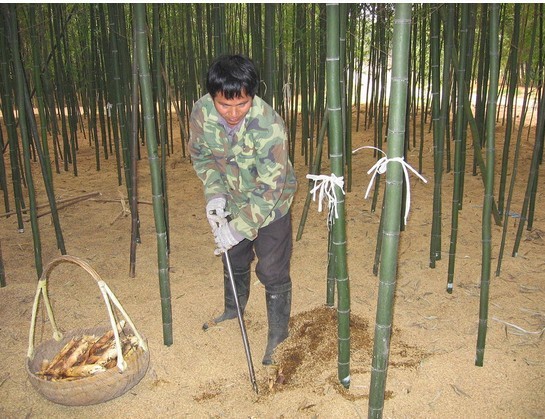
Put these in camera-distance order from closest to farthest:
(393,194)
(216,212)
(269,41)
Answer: (393,194), (216,212), (269,41)

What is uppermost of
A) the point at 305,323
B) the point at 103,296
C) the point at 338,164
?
the point at 338,164

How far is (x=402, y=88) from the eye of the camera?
2.99 feet

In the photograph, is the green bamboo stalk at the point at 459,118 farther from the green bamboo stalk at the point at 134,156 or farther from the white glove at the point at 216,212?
the green bamboo stalk at the point at 134,156

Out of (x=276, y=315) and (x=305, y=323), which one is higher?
(x=276, y=315)

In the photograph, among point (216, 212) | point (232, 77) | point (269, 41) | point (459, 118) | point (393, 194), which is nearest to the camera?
point (393, 194)

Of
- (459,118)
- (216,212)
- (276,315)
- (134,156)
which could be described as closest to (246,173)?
(216,212)

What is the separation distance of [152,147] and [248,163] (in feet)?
1.00

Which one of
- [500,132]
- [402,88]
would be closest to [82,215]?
[402,88]

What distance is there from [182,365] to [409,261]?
1337 mm

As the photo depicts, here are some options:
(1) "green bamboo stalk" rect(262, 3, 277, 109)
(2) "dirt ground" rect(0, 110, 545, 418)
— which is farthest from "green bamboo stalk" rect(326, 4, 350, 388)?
(1) "green bamboo stalk" rect(262, 3, 277, 109)

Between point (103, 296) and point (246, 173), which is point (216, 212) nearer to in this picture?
point (246, 173)

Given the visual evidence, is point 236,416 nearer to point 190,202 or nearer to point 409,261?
point 409,261

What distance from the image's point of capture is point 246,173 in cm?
158

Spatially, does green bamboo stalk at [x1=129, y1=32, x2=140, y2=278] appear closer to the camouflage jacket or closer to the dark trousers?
the camouflage jacket
